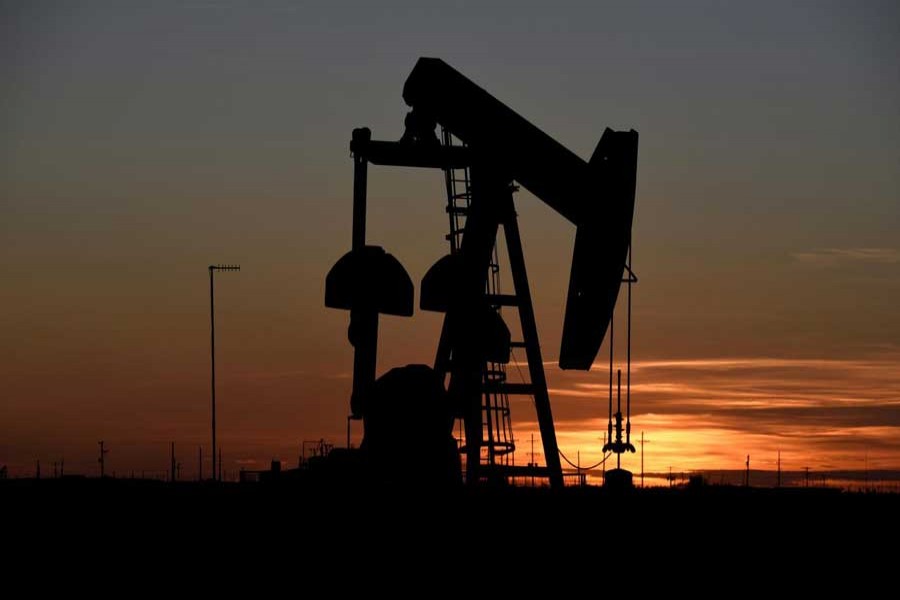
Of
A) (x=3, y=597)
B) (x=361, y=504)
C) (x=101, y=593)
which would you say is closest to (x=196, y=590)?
(x=101, y=593)

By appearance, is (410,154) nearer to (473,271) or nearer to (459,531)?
(473,271)

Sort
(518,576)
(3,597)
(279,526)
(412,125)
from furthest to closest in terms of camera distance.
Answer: (412,125) → (279,526) → (518,576) → (3,597)

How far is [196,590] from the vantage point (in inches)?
556

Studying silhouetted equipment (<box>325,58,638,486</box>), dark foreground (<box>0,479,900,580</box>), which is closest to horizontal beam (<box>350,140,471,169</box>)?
silhouetted equipment (<box>325,58,638,486</box>)

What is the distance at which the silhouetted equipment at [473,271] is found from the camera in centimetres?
1988

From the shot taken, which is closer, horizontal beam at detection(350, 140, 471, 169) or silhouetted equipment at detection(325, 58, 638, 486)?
silhouetted equipment at detection(325, 58, 638, 486)

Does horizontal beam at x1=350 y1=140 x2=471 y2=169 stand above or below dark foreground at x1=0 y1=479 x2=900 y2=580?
above

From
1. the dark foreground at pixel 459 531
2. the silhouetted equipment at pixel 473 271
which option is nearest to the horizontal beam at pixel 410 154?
the silhouetted equipment at pixel 473 271

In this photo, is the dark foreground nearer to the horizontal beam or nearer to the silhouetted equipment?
the silhouetted equipment

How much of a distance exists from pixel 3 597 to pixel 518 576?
522 centimetres

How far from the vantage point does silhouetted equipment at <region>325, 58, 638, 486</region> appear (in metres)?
19.9

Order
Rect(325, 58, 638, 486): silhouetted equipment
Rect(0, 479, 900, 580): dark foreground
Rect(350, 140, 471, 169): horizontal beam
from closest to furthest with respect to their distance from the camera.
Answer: Rect(0, 479, 900, 580): dark foreground < Rect(325, 58, 638, 486): silhouetted equipment < Rect(350, 140, 471, 169): horizontal beam

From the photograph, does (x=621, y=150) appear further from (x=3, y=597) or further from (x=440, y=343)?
(x=3, y=597)

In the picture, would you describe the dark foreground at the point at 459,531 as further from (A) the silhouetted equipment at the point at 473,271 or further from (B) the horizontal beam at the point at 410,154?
(B) the horizontal beam at the point at 410,154
